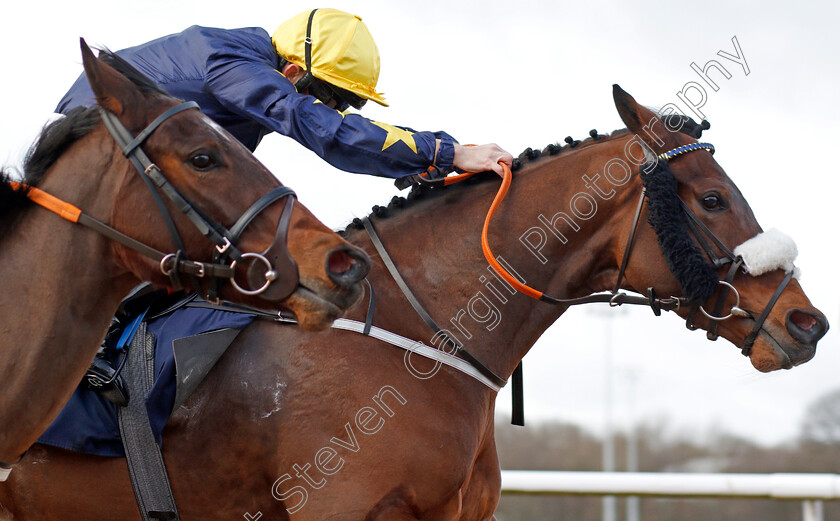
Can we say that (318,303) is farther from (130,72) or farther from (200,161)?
(130,72)

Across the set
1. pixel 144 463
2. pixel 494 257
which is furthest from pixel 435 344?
pixel 144 463

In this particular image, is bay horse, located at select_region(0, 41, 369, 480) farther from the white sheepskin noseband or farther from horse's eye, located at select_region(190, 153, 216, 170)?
the white sheepskin noseband

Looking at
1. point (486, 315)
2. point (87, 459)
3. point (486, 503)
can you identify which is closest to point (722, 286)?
point (486, 315)

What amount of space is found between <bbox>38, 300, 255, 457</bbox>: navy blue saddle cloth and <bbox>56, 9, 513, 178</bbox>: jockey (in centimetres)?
89

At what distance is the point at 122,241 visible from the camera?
8.56 ft

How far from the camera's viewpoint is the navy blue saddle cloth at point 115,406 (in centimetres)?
318

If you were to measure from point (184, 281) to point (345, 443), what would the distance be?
97 cm

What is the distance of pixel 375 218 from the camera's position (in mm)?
3830

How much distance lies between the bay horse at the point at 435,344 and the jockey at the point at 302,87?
242 mm

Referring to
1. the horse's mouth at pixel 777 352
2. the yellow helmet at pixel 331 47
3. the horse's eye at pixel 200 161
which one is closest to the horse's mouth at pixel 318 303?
the horse's eye at pixel 200 161

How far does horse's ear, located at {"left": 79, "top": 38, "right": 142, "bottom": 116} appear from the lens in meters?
2.61

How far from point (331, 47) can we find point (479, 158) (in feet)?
2.95

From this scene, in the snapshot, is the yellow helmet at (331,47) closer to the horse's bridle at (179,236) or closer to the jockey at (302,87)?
the jockey at (302,87)

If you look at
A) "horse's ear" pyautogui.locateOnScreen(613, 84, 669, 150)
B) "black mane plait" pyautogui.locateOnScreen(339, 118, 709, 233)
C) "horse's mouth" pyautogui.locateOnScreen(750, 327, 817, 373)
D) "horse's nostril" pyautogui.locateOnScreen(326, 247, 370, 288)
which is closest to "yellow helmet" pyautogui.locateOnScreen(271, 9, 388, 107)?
A: "black mane plait" pyautogui.locateOnScreen(339, 118, 709, 233)
